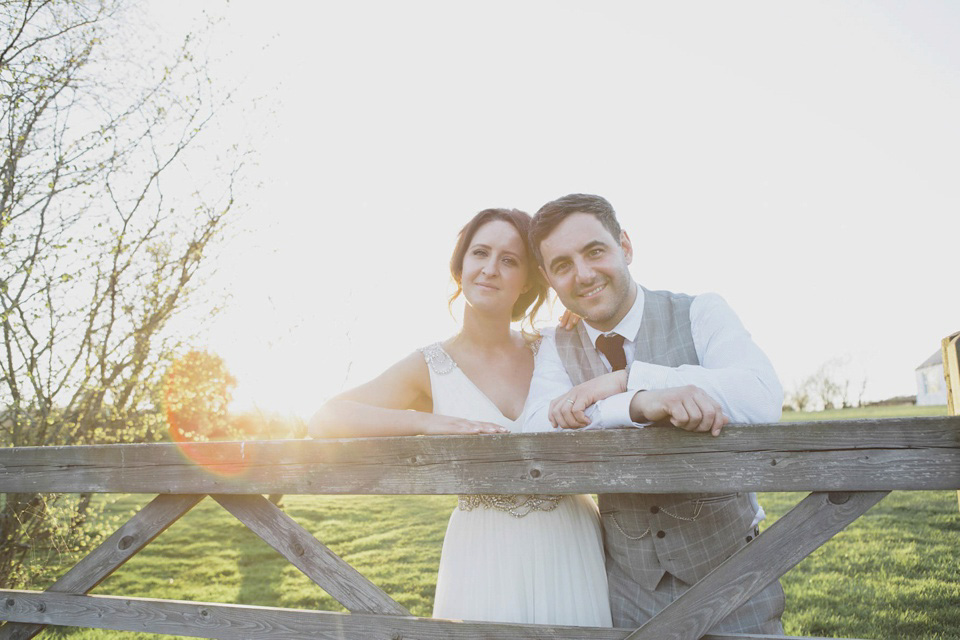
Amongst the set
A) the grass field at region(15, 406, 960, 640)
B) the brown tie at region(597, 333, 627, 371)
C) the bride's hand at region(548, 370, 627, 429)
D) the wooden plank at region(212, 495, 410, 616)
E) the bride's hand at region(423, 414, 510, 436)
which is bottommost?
the grass field at region(15, 406, 960, 640)

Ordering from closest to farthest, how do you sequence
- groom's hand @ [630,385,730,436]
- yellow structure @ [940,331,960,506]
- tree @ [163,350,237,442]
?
groom's hand @ [630,385,730,436] < yellow structure @ [940,331,960,506] < tree @ [163,350,237,442]

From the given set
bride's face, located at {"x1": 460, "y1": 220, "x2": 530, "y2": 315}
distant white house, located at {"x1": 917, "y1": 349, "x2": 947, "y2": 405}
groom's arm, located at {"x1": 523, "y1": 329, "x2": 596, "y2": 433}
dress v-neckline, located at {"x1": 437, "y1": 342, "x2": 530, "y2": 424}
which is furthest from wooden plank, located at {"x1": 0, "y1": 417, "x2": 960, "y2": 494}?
distant white house, located at {"x1": 917, "y1": 349, "x2": 947, "y2": 405}

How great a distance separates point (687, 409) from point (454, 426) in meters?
1.00

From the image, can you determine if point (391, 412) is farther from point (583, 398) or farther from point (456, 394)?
point (583, 398)

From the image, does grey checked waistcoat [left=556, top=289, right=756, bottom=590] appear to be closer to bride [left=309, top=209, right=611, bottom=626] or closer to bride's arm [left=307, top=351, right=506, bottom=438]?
bride [left=309, top=209, right=611, bottom=626]

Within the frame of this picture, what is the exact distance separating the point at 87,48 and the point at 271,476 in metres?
5.32

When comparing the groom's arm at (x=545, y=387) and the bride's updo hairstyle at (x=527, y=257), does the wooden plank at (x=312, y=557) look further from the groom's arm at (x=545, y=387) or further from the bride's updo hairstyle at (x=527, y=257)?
the bride's updo hairstyle at (x=527, y=257)

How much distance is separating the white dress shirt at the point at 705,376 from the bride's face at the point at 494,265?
57cm

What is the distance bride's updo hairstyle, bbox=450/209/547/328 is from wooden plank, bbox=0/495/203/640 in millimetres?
1759

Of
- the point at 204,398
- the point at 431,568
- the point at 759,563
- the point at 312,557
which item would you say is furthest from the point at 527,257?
the point at 204,398

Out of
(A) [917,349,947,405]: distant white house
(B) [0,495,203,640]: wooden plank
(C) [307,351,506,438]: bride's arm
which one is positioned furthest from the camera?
(A) [917,349,947,405]: distant white house

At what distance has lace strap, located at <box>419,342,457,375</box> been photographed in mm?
3506

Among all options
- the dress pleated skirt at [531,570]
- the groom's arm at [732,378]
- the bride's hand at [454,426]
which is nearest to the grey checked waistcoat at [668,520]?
the dress pleated skirt at [531,570]

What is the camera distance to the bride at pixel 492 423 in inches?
106
